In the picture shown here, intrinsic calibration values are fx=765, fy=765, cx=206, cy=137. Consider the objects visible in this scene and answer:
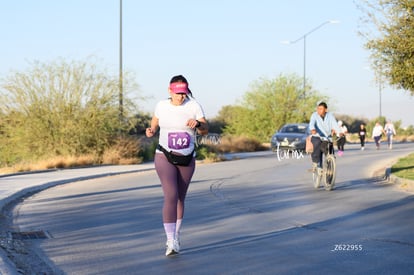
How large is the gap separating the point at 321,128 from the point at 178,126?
323 inches

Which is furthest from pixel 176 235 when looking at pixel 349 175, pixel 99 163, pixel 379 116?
pixel 379 116

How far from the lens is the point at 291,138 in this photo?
36.5m

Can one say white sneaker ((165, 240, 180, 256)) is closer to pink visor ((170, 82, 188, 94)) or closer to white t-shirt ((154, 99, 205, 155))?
white t-shirt ((154, 99, 205, 155))

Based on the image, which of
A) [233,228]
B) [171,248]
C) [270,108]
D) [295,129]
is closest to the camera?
[171,248]

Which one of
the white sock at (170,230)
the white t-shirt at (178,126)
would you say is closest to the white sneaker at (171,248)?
the white sock at (170,230)

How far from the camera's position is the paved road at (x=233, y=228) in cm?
780

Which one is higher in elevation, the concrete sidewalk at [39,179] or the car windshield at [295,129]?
the car windshield at [295,129]

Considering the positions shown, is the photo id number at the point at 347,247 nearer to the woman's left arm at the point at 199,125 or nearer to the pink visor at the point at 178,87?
the woman's left arm at the point at 199,125

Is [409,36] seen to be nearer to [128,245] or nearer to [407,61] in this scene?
[407,61]

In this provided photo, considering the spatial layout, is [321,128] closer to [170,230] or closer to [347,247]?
[347,247]

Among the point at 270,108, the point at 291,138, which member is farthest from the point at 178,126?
the point at 270,108

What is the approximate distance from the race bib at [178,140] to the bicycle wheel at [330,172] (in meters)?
8.09

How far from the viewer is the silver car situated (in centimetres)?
3594

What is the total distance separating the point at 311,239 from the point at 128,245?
2236mm
